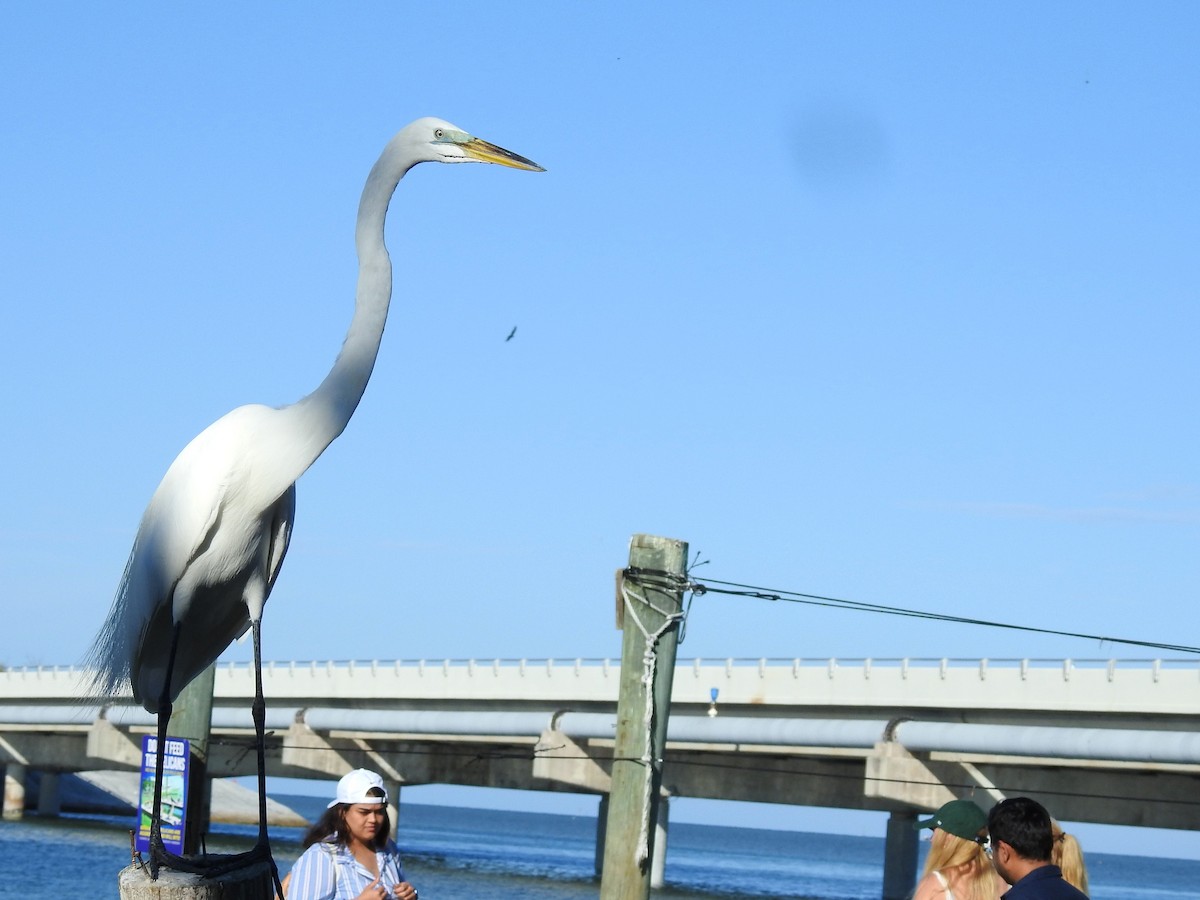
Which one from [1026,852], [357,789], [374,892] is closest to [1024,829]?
[1026,852]

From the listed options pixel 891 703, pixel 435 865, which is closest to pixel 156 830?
pixel 891 703

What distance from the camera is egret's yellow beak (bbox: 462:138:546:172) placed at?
677 centimetres

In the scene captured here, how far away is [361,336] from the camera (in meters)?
6.43

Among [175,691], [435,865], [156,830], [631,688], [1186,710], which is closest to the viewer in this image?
[156,830]

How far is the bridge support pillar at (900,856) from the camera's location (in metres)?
35.6

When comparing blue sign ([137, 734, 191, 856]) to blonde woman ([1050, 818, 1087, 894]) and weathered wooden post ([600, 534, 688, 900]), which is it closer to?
weathered wooden post ([600, 534, 688, 900])

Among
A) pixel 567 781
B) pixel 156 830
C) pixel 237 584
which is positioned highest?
pixel 237 584

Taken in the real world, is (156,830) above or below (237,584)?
below

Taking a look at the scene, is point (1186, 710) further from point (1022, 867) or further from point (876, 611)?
point (1022, 867)

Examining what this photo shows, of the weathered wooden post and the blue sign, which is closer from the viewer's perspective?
the weathered wooden post

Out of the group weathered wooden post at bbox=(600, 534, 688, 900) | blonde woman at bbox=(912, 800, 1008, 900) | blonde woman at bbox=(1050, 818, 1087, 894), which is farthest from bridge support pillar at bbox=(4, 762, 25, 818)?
blonde woman at bbox=(1050, 818, 1087, 894)

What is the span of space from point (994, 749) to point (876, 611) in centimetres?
1935

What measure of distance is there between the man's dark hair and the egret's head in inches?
126

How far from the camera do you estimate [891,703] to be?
105 ft
